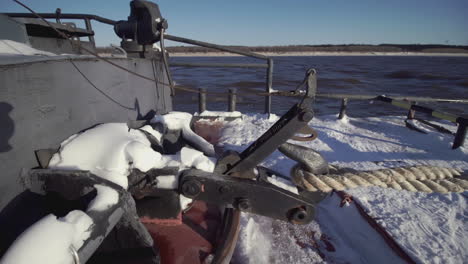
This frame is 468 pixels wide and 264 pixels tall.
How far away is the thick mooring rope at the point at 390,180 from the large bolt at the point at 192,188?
0.79 metres

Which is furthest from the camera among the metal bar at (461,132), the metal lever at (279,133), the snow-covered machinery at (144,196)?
the metal bar at (461,132)

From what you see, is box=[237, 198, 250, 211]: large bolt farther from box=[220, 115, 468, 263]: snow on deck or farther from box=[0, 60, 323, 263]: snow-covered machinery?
box=[220, 115, 468, 263]: snow on deck

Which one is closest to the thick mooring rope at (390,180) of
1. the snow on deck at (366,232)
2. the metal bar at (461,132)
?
the snow on deck at (366,232)

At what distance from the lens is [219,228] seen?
1.78 m

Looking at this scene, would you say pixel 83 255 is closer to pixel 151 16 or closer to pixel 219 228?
pixel 219 228

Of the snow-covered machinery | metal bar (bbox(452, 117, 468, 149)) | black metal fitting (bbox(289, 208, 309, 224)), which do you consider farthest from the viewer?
metal bar (bbox(452, 117, 468, 149))

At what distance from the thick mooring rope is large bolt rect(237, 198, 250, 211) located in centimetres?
52

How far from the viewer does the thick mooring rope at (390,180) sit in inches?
69.2

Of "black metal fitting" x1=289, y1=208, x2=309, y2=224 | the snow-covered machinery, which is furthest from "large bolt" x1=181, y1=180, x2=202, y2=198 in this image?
"black metal fitting" x1=289, y1=208, x2=309, y2=224

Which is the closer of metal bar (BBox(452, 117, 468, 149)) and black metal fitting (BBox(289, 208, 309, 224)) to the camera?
black metal fitting (BBox(289, 208, 309, 224))

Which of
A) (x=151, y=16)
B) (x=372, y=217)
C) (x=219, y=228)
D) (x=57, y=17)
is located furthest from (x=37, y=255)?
(x=57, y=17)

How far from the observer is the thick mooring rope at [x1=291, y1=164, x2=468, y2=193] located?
1.76 m

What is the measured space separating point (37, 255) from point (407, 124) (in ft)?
19.5

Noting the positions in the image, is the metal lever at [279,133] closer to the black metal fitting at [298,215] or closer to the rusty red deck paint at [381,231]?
the black metal fitting at [298,215]
